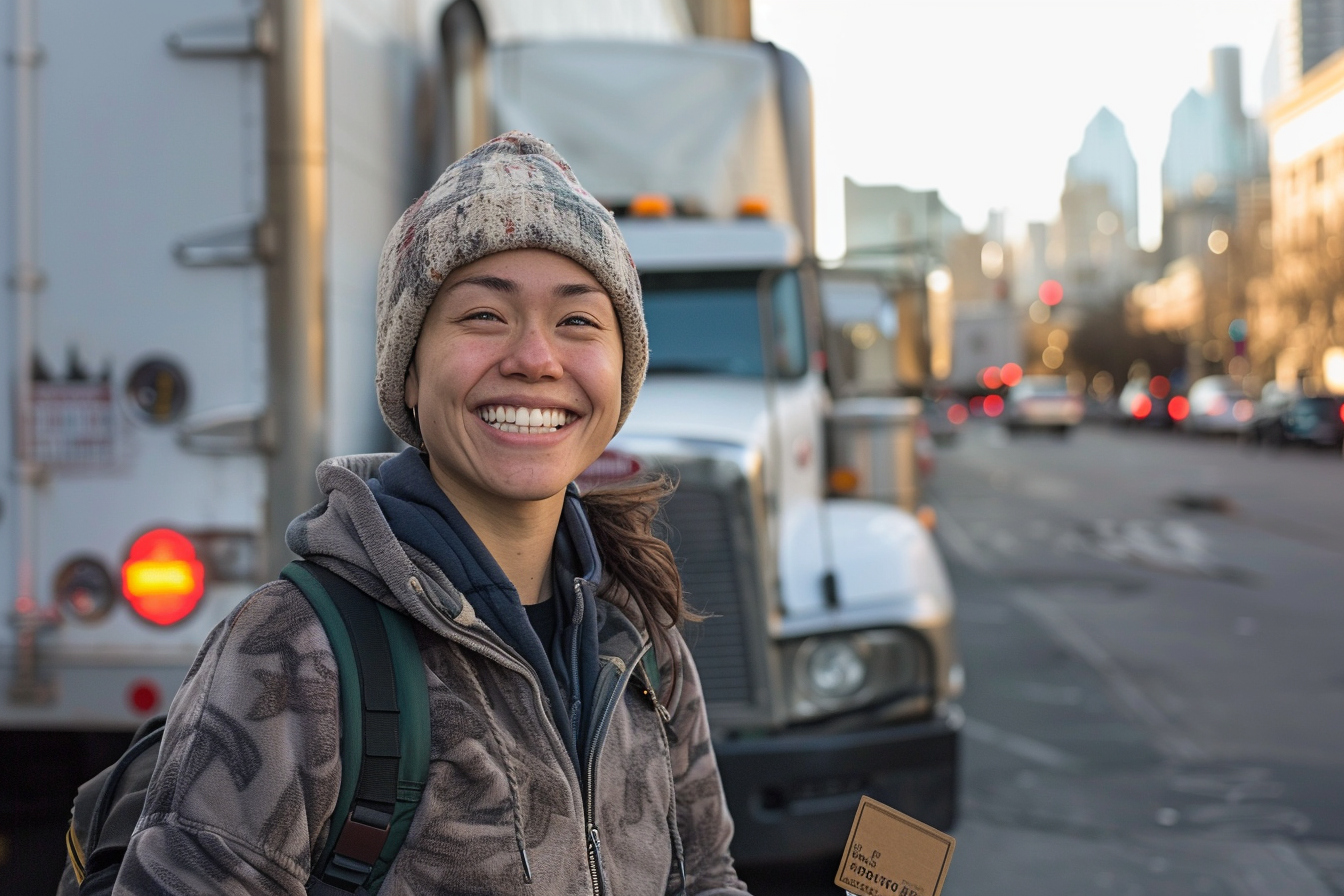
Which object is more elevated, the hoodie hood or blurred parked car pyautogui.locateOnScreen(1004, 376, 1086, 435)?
blurred parked car pyautogui.locateOnScreen(1004, 376, 1086, 435)

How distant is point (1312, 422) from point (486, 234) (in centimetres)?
3524

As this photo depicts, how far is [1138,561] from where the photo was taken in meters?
14.0

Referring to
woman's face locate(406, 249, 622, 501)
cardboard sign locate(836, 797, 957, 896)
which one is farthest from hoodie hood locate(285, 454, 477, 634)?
cardboard sign locate(836, 797, 957, 896)

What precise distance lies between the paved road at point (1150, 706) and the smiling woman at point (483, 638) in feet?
Result: 11.1

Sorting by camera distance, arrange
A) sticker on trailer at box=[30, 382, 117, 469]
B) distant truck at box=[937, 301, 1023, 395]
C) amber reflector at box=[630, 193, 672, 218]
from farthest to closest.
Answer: distant truck at box=[937, 301, 1023, 395], amber reflector at box=[630, 193, 672, 218], sticker on trailer at box=[30, 382, 117, 469]

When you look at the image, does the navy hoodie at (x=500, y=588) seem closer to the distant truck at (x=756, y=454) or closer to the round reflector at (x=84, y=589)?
the distant truck at (x=756, y=454)

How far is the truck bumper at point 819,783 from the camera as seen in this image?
439cm

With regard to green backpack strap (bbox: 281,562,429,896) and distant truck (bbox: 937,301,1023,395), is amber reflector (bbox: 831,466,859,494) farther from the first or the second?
distant truck (bbox: 937,301,1023,395)

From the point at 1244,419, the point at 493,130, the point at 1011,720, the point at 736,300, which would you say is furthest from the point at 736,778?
the point at 1244,419

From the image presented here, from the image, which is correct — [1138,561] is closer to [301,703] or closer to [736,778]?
[736,778]

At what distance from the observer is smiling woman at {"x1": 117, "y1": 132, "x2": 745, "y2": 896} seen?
1.45 metres

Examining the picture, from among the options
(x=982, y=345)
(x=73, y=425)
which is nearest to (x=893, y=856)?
(x=73, y=425)

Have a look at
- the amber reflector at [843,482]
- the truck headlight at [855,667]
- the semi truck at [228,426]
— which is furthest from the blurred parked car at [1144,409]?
the semi truck at [228,426]

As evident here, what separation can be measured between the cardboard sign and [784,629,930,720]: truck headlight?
10.3ft
